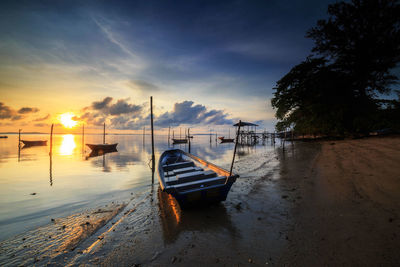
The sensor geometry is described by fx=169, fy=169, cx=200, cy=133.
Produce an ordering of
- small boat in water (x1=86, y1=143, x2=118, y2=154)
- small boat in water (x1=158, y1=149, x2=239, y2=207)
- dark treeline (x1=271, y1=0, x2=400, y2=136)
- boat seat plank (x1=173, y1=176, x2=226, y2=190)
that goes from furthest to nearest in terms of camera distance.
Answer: small boat in water (x1=86, y1=143, x2=118, y2=154) < dark treeline (x1=271, y1=0, x2=400, y2=136) < boat seat plank (x1=173, y1=176, x2=226, y2=190) < small boat in water (x1=158, y1=149, x2=239, y2=207)

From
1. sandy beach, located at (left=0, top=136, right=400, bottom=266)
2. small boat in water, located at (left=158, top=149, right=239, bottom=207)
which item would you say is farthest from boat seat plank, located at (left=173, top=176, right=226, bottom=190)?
sandy beach, located at (left=0, top=136, right=400, bottom=266)

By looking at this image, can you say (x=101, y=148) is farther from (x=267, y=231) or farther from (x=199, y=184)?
(x=267, y=231)

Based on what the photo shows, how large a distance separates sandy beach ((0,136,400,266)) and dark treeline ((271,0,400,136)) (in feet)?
59.1

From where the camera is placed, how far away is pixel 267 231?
5.23 meters

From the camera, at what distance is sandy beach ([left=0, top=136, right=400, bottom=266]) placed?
4059 mm

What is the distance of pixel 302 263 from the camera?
12.3 feet

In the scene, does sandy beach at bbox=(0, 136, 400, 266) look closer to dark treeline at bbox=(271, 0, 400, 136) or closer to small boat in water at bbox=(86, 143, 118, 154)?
dark treeline at bbox=(271, 0, 400, 136)

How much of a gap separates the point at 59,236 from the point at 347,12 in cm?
3832

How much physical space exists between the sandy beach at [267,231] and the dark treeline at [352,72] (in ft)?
59.1

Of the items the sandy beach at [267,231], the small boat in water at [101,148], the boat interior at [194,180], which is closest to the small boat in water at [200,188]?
the boat interior at [194,180]

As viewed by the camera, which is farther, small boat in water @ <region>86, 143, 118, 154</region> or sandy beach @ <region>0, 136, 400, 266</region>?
small boat in water @ <region>86, 143, 118, 154</region>

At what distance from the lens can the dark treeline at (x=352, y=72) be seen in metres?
22.3

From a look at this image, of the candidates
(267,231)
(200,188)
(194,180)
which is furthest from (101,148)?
(267,231)

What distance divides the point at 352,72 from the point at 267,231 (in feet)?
94.4
